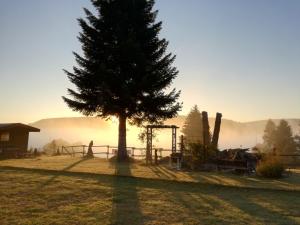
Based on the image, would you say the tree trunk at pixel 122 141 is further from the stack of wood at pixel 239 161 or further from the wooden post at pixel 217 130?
the stack of wood at pixel 239 161

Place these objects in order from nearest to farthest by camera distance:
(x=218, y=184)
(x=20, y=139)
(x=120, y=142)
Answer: (x=218, y=184), (x=120, y=142), (x=20, y=139)

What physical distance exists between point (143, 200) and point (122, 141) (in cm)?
1940

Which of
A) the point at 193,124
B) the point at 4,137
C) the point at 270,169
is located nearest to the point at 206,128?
the point at 270,169

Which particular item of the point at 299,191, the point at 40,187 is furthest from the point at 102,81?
the point at 299,191

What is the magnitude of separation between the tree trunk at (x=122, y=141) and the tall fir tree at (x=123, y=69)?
7 centimetres

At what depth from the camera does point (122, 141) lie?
107 feet

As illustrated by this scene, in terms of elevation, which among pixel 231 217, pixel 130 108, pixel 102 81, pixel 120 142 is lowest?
pixel 231 217

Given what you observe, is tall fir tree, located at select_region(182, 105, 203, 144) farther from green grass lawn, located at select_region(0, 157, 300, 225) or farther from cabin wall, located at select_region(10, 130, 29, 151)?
green grass lawn, located at select_region(0, 157, 300, 225)

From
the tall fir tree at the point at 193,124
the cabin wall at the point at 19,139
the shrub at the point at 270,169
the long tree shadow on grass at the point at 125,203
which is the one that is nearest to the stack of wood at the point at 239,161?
the shrub at the point at 270,169

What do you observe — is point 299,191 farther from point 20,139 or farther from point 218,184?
point 20,139

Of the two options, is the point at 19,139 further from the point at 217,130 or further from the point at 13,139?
the point at 217,130

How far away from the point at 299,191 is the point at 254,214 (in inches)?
207

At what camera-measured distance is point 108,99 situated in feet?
102

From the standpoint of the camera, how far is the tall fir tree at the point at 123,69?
102 feet
